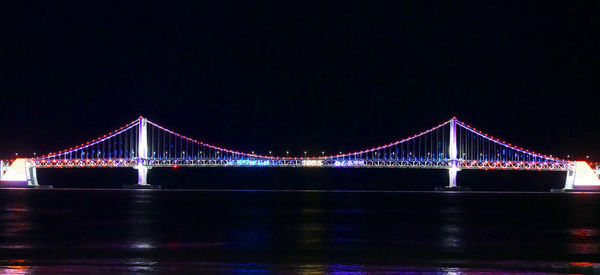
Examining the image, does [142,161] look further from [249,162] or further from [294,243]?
[294,243]

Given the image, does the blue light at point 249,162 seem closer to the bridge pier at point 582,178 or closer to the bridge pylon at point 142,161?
the bridge pylon at point 142,161

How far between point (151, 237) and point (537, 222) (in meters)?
14.3

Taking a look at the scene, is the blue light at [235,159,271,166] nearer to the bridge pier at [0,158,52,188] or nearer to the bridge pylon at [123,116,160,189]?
the bridge pylon at [123,116,160,189]

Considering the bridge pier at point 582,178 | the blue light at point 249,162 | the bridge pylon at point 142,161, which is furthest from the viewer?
the bridge pylon at point 142,161

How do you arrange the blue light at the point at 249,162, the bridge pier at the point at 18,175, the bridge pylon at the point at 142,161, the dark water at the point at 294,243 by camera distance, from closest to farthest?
1. the dark water at the point at 294,243
2. the bridge pier at the point at 18,175
3. the blue light at the point at 249,162
4. the bridge pylon at the point at 142,161

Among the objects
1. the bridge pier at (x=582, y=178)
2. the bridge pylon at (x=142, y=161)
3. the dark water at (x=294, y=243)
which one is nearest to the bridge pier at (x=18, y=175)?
the bridge pylon at (x=142, y=161)

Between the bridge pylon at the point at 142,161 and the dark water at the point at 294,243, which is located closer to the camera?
the dark water at the point at 294,243

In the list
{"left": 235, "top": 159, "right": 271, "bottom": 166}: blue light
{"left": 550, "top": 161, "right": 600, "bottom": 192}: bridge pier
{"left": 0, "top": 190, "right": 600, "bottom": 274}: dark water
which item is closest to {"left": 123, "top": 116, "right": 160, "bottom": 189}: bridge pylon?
{"left": 235, "top": 159, "right": 271, "bottom": 166}: blue light

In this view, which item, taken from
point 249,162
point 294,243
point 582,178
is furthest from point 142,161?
point 294,243

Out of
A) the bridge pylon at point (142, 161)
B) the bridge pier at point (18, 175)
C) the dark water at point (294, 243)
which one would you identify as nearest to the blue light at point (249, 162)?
the bridge pylon at point (142, 161)

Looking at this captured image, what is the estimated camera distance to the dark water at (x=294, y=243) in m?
15.6

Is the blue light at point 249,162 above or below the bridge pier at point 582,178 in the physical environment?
above

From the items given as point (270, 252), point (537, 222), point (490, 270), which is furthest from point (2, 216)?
point (490, 270)

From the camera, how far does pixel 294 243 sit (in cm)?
2061
